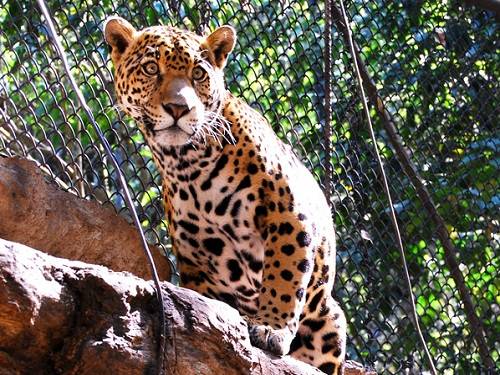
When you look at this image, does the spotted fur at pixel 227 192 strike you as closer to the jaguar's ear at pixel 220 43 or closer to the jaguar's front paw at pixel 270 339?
the jaguar's ear at pixel 220 43

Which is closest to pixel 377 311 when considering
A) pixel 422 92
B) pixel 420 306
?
pixel 420 306


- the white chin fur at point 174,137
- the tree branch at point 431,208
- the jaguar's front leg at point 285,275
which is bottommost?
the jaguar's front leg at point 285,275

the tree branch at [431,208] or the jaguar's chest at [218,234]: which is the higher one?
the tree branch at [431,208]

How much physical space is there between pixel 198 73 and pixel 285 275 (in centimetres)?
92

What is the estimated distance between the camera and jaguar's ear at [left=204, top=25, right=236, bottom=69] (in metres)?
4.64

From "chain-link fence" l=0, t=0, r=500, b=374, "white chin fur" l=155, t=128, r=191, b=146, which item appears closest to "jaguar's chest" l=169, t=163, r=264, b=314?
"white chin fur" l=155, t=128, r=191, b=146

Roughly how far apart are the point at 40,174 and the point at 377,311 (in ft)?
8.15

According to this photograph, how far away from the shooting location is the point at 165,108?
4285 millimetres

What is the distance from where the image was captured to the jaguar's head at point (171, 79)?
14.1 feet

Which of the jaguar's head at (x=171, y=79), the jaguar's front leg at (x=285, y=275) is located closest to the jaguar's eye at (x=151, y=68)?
the jaguar's head at (x=171, y=79)

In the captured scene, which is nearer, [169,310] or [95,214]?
[169,310]

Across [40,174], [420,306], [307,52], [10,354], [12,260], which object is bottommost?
[10,354]

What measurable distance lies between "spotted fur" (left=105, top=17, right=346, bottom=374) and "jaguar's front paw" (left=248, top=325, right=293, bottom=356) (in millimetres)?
148

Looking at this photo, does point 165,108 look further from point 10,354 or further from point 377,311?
point 377,311
